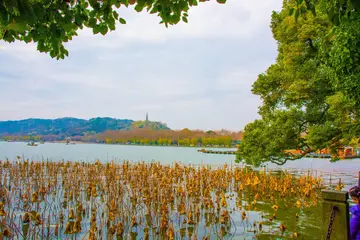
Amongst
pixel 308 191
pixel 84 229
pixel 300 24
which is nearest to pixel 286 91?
pixel 300 24

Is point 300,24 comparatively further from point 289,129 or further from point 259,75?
point 289,129

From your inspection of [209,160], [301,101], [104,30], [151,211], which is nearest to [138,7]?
[104,30]

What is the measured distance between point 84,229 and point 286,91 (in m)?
9.78

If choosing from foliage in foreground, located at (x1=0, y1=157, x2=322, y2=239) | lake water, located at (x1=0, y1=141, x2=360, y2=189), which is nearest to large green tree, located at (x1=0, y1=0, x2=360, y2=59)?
foliage in foreground, located at (x1=0, y1=157, x2=322, y2=239)

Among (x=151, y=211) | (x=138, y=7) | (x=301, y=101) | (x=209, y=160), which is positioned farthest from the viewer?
(x=209, y=160)

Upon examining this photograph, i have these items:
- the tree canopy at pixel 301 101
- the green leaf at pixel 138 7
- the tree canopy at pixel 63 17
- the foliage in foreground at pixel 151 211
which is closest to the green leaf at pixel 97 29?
the tree canopy at pixel 63 17

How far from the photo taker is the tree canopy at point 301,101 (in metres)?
9.92

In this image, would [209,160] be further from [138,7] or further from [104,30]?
[138,7]

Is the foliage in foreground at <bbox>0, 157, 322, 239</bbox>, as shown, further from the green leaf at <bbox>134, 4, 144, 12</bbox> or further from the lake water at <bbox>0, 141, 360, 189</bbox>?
the lake water at <bbox>0, 141, 360, 189</bbox>

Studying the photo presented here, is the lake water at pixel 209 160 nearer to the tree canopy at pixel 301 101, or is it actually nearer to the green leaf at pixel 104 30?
the tree canopy at pixel 301 101

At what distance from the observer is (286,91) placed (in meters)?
12.9

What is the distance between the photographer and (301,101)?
12.2 meters

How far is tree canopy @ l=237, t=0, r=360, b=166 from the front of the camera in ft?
32.6

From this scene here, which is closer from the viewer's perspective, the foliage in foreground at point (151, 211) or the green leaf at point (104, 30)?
the green leaf at point (104, 30)
